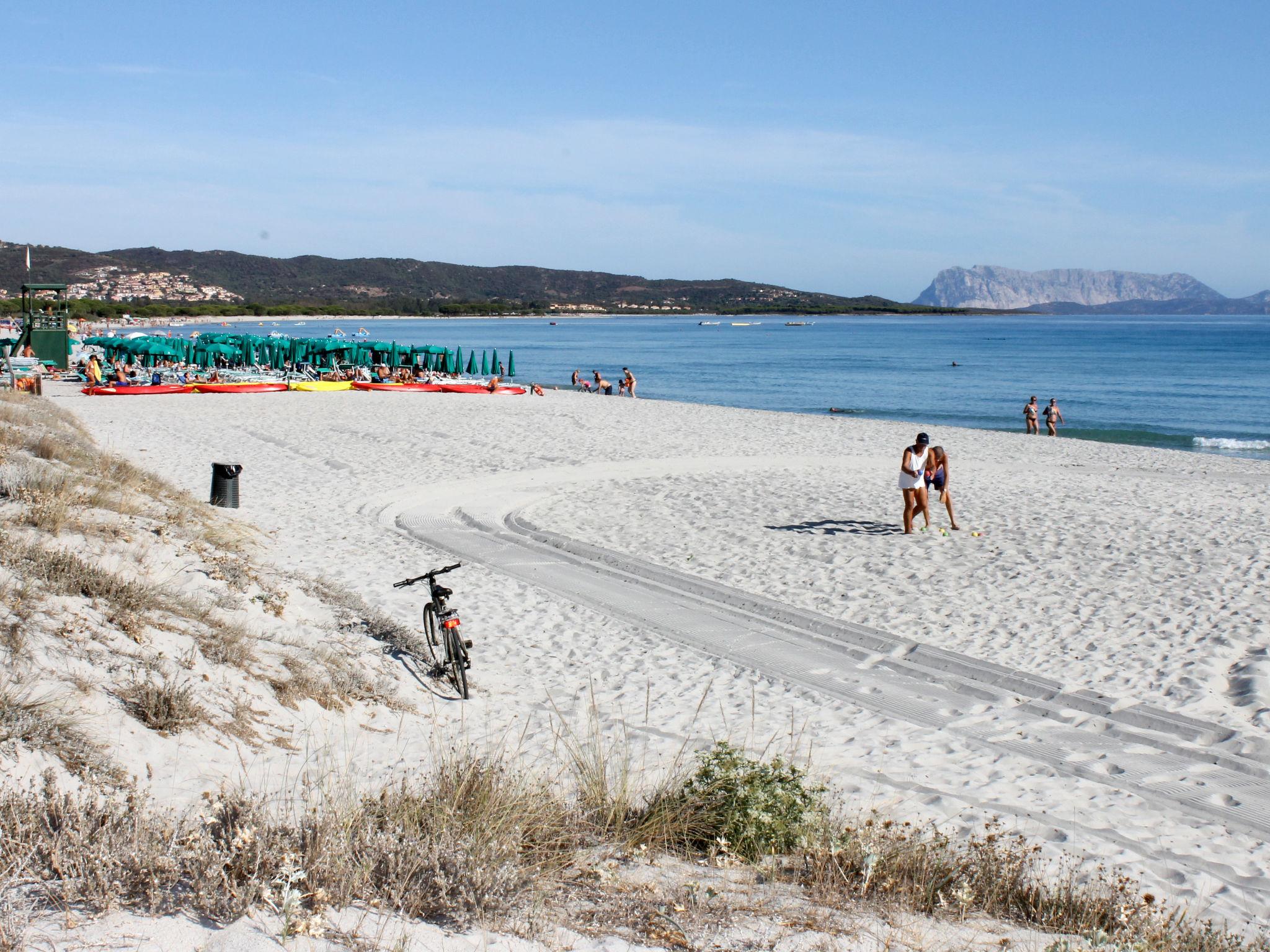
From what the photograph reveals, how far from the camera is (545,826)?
363 cm

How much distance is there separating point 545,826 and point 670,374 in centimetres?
5088

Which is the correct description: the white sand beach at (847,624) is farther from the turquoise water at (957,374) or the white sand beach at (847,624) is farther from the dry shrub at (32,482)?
the turquoise water at (957,374)

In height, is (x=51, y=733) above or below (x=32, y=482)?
below

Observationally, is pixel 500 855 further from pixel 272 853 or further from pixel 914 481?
pixel 914 481

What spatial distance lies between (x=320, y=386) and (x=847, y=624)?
25741 mm

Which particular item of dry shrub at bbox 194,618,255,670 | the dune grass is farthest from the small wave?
dry shrub at bbox 194,618,255,670

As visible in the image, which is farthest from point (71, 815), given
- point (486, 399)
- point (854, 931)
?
point (486, 399)

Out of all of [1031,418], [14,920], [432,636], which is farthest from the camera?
[1031,418]

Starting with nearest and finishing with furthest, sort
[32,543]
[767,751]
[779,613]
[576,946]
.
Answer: [576,946] < [767,751] < [32,543] < [779,613]

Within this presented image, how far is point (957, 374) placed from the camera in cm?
5550

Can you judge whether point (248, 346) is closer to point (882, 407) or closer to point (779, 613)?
point (882, 407)

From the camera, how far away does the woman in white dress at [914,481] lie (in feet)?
37.1

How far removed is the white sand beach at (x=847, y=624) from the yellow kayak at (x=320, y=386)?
508 inches

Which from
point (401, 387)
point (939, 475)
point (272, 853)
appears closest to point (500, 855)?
point (272, 853)
